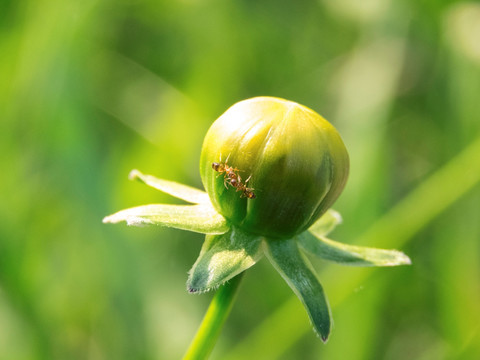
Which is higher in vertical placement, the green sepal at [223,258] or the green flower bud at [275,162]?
the green flower bud at [275,162]

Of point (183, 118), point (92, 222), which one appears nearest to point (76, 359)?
point (92, 222)

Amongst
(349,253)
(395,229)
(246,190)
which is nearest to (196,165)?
(395,229)

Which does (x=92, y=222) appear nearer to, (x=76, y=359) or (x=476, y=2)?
(x=76, y=359)

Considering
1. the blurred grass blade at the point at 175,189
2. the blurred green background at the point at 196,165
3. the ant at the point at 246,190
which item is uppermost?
the ant at the point at 246,190

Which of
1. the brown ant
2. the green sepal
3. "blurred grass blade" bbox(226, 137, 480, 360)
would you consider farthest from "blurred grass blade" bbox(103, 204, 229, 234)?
"blurred grass blade" bbox(226, 137, 480, 360)

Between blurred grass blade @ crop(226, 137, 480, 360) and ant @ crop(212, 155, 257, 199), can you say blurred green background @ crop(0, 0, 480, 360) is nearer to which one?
blurred grass blade @ crop(226, 137, 480, 360)

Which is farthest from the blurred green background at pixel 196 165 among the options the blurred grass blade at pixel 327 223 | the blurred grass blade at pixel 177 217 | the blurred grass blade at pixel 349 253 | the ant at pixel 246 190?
the ant at pixel 246 190

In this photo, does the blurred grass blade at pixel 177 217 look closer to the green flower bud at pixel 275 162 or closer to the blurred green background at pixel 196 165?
the green flower bud at pixel 275 162
